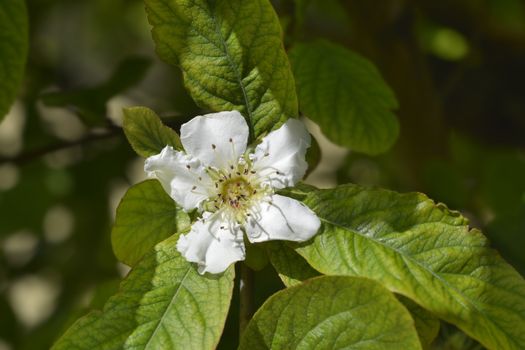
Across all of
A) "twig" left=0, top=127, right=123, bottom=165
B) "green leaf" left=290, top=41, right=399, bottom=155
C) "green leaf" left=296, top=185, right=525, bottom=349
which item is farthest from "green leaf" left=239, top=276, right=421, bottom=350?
"twig" left=0, top=127, right=123, bottom=165

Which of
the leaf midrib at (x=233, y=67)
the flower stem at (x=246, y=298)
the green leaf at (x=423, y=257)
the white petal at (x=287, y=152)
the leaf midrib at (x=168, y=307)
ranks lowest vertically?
the flower stem at (x=246, y=298)

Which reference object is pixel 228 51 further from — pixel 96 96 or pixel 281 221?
pixel 96 96

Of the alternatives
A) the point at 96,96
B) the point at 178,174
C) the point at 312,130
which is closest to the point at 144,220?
the point at 178,174

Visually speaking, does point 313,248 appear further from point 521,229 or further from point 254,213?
point 521,229

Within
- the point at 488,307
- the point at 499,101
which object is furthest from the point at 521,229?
the point at 499,101

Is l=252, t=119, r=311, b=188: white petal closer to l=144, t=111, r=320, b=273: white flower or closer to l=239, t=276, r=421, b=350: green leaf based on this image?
l=144, t=111, r=320, b=273: white flower

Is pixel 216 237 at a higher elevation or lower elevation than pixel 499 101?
higher

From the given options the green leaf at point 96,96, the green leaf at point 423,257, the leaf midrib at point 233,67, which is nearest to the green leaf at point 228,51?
the leaf midrib at point 233,67

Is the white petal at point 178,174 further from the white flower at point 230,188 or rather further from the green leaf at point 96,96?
the green leaf at point 96,96
